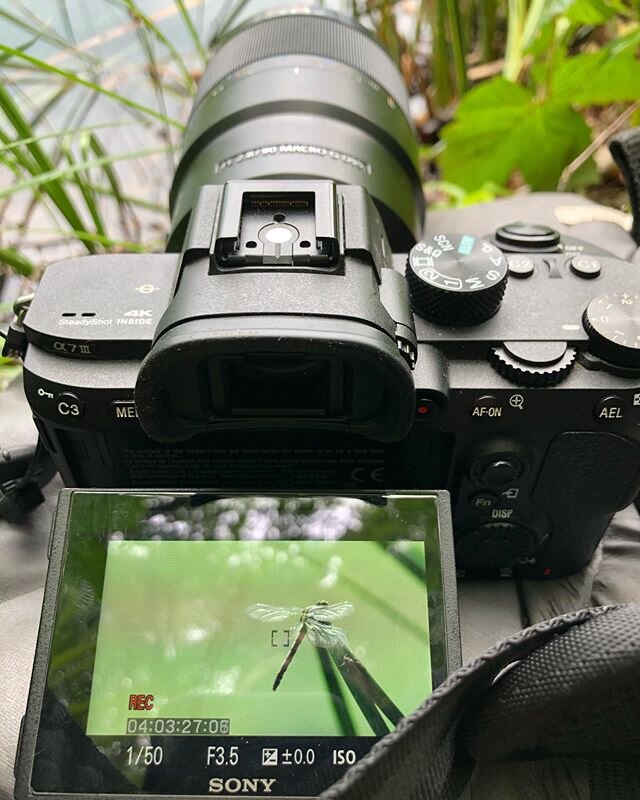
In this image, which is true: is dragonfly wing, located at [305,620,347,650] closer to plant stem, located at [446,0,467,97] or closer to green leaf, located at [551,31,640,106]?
green leaf, located at [551,31,640,106]

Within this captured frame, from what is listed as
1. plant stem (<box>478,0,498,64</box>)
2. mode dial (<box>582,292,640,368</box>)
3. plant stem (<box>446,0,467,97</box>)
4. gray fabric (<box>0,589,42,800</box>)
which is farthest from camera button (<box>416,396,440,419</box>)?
plant stem (<box>478,0,498,64</box>)

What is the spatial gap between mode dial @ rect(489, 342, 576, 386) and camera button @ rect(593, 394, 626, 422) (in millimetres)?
28

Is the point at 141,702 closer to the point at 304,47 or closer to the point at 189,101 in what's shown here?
the point at 304,47

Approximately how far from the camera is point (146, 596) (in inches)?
18.8

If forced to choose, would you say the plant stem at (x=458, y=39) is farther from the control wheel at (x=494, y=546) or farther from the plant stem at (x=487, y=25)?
the control wheel at (x=494, y=546)

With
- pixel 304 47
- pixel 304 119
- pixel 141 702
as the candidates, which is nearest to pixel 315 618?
pixel 141 702

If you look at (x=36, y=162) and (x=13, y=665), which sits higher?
(x=36, y=162)

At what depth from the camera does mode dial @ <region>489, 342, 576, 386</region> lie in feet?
1.57

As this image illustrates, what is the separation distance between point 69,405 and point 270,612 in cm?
17

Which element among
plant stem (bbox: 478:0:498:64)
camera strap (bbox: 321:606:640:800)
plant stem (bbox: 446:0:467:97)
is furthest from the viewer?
plant stem (bbox: 478:0:498:64)

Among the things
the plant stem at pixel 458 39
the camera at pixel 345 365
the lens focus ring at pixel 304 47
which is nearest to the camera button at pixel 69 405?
the camera at pixel 345 365

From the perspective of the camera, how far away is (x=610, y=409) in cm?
49

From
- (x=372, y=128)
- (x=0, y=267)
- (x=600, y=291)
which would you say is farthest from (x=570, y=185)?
(x=0, y=267)

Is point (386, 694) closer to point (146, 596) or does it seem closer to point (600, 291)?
point (146, 596)
